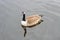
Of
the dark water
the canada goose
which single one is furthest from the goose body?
the dark water

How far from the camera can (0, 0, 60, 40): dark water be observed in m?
7.90

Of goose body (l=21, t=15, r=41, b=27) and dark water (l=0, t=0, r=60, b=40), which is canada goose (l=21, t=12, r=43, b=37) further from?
dark water (l=0, t=0, r=60, b=40)

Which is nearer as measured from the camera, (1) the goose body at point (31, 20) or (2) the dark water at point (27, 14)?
(2) the dark water at point (27, 14)

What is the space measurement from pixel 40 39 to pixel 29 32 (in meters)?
0.74

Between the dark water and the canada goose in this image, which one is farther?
the canada goose

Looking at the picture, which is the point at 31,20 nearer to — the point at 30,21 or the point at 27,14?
the point at 30,21

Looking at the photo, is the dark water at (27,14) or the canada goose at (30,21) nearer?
the dark water at (27,14)

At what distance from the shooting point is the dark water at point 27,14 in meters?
7.90

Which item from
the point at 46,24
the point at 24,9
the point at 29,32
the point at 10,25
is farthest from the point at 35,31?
the point at 24,9

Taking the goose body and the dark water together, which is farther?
the goose body

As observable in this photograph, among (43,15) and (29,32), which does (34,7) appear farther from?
(29,32)

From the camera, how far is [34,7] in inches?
405

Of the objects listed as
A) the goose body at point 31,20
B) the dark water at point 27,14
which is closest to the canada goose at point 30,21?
the goose body at point 31,20

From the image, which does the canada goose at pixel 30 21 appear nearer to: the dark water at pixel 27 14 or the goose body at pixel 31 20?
the goose body at pixel 31 20
